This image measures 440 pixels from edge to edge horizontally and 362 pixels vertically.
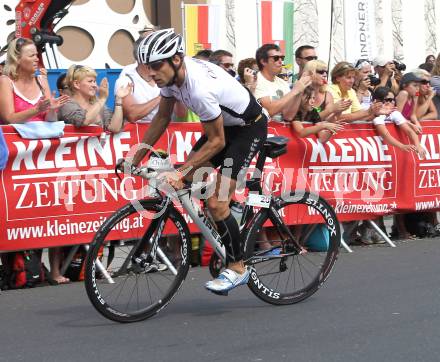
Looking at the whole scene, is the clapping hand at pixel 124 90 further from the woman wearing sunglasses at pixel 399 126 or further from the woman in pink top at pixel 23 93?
the woman wearing sunglasses at pixel 399 126

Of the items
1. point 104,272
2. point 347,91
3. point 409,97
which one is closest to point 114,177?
point 104,272

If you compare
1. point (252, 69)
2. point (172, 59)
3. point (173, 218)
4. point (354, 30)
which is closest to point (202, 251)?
point (252, 69)

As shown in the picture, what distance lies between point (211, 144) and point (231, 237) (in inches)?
28.9

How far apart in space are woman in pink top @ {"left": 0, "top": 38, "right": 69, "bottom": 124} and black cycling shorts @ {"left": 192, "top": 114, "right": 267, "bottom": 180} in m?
2.22

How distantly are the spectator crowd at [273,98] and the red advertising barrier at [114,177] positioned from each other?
13 centimetres

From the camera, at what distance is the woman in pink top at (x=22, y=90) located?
30.0 feet

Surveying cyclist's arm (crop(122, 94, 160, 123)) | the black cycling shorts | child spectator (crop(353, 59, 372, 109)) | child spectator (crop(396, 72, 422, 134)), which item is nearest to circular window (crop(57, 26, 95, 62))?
child spectator (crop(353, 59, 372, 109))

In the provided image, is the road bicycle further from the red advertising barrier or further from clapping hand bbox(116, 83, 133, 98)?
clapping hand bbox(116, 83, 133, 98)

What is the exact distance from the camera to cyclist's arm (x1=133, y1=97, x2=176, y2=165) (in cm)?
721

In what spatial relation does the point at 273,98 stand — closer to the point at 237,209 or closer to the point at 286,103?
the point at 286,103

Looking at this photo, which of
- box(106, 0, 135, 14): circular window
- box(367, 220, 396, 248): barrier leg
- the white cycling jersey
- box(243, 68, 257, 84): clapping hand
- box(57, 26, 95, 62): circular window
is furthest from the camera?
box(106, 0, 135, 14): circular window

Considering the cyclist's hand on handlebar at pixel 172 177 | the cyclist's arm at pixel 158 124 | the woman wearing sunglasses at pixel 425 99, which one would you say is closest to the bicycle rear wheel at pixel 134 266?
the cyclist's hand on handlebar at pixel 172 177

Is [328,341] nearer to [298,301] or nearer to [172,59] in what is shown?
[298,301]

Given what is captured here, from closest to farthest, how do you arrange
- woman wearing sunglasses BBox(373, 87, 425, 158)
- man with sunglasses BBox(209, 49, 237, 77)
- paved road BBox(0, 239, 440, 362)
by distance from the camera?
1. paved road BBox(0, 239, 440, 362)
2. man with sunglasses BBox(209, 49, 237, 77)
3. woman wearing sunglasses BBox(373, 87, 425, 158)
